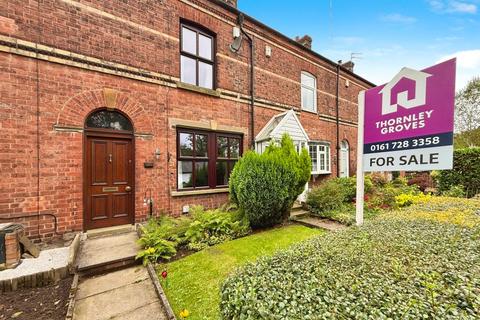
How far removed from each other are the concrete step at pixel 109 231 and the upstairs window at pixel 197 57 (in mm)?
4675

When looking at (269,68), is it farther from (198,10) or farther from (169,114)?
(169,114)

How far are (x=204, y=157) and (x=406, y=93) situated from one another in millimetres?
5524

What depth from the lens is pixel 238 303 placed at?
5.14 feet

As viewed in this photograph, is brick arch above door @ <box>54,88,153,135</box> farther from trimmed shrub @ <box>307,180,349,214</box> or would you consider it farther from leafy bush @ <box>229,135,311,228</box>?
trimmed shrub @ <box>307,180,349,214</box>

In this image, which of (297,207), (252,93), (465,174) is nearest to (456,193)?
(465,174)

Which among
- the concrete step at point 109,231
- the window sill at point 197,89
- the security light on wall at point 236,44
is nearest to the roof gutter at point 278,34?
the security light on wall at point 236,44

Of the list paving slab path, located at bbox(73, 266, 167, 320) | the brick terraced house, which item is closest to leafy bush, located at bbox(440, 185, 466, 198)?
the brick terraced house


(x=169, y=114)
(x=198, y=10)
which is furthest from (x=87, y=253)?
(x=198, y=10)

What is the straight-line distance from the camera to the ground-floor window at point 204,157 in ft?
22.6

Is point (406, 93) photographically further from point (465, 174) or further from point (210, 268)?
point (465, 174)

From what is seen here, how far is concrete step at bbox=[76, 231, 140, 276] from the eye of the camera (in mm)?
4027

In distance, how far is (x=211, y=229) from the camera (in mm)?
5594

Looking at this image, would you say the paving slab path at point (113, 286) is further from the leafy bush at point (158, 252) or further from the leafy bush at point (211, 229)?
the leafy bush at point (211, 229)

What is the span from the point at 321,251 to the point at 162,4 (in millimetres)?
7657
